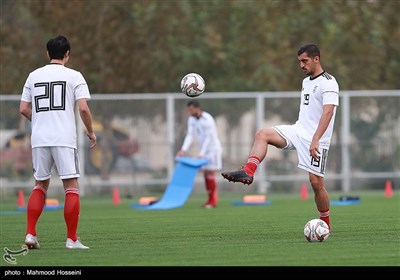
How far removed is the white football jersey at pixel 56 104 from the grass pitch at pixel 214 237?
52.5 inches

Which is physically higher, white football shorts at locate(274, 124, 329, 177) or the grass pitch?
white football shorts at locate(274, 124, 329, 177)

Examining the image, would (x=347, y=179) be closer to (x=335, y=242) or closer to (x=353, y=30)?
(x=353, y=30)

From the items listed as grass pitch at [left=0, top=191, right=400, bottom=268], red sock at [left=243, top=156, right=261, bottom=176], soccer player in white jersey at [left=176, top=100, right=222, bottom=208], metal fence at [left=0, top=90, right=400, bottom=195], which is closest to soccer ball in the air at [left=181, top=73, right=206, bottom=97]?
grass pitch at [left=0, top=191, right=400, bottom=268]

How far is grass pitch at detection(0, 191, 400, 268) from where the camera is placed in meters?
11.0

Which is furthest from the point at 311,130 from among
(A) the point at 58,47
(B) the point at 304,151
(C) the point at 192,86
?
(A) the point at 58,47

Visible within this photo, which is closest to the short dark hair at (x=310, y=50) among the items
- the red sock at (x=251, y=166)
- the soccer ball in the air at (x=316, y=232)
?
the red sock at (x=251, y=166)

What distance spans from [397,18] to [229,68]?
745 cm

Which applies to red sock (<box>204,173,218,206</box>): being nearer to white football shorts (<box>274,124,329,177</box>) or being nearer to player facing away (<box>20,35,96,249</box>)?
white football shorts (<box>274,124,329,177</box>)

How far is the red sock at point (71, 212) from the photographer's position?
12.5 m

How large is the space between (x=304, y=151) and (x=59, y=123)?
128 inches

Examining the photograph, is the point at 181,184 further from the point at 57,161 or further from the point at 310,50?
the point at 57,161

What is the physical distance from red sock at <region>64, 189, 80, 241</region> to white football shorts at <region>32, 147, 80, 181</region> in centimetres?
24

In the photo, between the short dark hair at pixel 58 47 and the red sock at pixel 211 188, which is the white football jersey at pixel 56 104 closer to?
Result: the short dark hair at pixel 58 47

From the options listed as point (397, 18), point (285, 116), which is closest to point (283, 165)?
point (285, 116)
